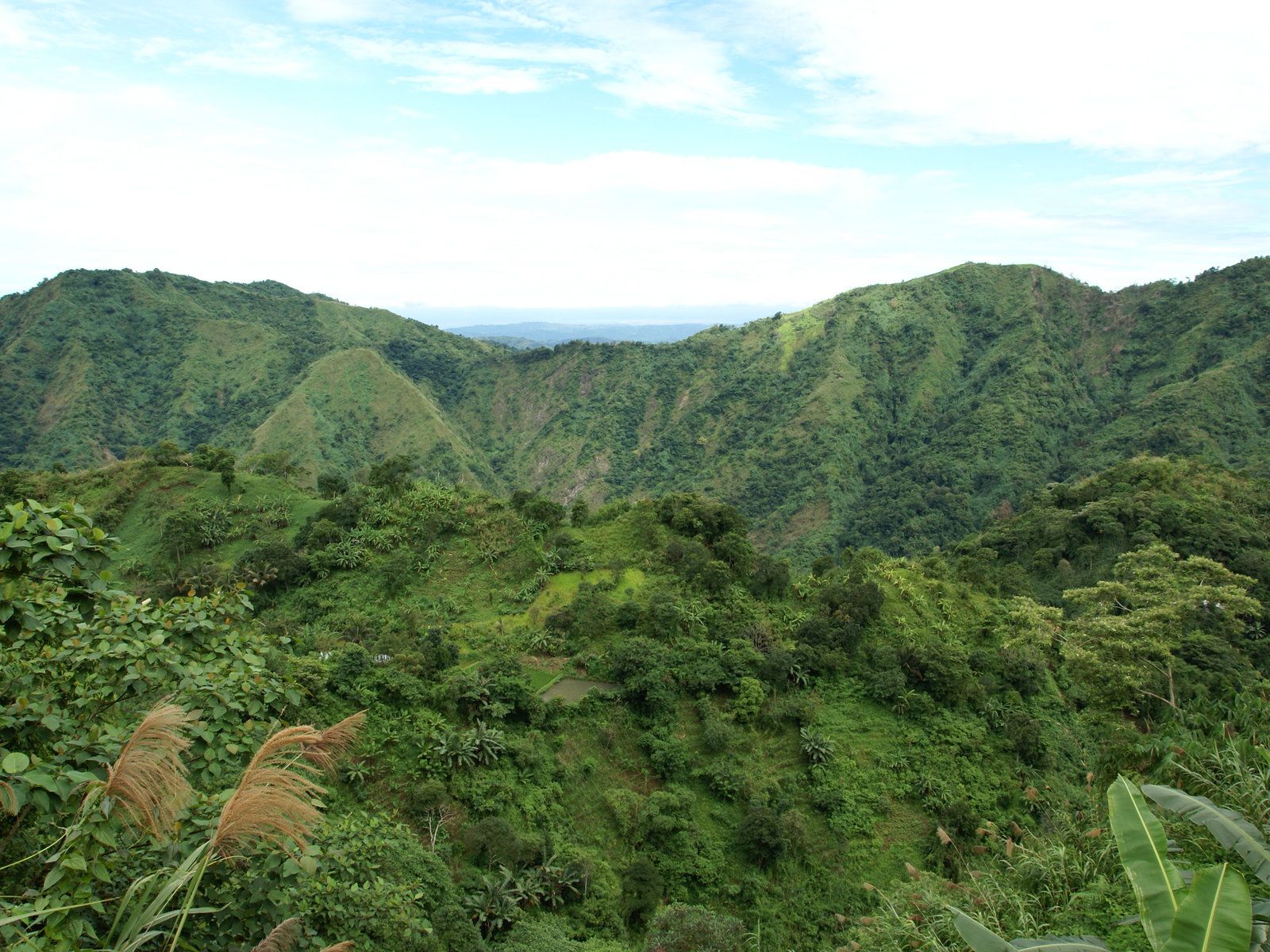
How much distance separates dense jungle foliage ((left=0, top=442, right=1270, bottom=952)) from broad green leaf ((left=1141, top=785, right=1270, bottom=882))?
0.05 m

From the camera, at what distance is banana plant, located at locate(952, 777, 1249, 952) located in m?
4.30

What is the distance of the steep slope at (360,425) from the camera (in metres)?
96.2

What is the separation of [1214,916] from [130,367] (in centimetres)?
13939

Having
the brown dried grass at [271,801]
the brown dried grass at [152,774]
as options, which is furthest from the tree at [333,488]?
the brown dried grass at [152,774]

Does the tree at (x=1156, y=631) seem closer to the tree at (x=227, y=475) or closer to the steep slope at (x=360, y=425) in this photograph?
the tree at (x=227, y=475)

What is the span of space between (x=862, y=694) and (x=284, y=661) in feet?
73.9

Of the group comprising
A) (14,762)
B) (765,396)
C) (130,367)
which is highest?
(130,367)

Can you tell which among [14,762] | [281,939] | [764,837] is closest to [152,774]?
[14,762]

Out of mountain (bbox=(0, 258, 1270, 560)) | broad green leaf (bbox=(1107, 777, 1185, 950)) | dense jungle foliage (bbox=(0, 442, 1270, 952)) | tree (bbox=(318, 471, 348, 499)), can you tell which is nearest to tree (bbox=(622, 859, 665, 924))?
dense jungle foliage (bbox=(0, 442, 1270, 952))

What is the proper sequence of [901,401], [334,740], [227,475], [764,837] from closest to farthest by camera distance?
[334,740], [764,837], [227,475], [901,401]

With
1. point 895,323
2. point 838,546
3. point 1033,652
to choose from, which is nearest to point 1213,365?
point 895,323

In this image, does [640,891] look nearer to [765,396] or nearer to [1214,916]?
[1214,916]

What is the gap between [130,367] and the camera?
371ft

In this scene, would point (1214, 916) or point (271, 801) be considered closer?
point (1214, 916)
